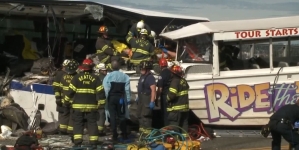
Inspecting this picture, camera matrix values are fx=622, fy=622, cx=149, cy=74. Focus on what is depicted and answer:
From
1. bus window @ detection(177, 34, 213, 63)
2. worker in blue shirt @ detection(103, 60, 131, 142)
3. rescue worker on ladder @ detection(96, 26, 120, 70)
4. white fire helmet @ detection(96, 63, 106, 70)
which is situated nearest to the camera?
worker in blue shirt @ detection(103, 60, 131, 142)

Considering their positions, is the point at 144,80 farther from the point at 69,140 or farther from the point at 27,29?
the point at 27,29

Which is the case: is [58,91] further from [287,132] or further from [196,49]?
[287,132]

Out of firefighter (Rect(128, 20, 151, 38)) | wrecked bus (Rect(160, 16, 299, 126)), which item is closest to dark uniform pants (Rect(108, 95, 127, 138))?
wrecked bus (Rect(160, 16, 299, 126))

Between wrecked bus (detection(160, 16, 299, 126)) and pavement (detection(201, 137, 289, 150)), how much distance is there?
1.36 feet

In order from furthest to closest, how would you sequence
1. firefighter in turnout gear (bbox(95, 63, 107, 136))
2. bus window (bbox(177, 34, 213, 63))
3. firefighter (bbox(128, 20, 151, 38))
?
firefighter (bbox(128, 20, 151, 38)) < bus window (bbox(177, 34, 213, 63)) < firefighter in turnout gear (bbox(95, 63, 107, 136))

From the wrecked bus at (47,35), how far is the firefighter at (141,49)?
0.37 meters

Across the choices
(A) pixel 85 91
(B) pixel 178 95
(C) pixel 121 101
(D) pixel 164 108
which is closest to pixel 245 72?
(B) pixel 178 95

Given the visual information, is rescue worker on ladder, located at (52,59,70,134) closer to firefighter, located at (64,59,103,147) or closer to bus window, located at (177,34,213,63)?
firefighter, located at (64,59,103,147)

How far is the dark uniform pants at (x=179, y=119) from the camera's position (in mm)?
13602

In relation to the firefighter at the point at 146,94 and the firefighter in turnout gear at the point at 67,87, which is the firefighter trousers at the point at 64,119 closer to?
the firefighter in turnout gear at the point at 67,87

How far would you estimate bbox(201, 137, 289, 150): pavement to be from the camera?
1330 centimetres

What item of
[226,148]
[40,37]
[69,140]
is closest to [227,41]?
[226,148]

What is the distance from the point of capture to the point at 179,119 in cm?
1370

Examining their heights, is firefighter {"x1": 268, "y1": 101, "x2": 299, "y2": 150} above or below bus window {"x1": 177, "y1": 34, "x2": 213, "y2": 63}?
below
